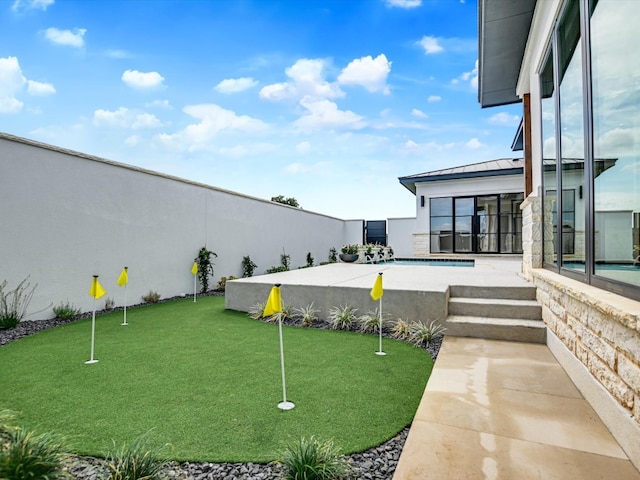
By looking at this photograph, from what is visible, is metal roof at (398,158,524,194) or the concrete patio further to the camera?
metal roof at (398,158,524,194)

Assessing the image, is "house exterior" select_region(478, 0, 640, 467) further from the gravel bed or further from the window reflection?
the gravel bed

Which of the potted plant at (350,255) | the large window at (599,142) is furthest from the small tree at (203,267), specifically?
the large window at (599,142)

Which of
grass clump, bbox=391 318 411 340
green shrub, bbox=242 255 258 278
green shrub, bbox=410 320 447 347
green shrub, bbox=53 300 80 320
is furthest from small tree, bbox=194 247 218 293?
green shrub, bbox=410 320 447 347

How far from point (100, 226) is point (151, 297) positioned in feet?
6.33

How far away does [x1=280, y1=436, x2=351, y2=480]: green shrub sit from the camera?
1.76 metres

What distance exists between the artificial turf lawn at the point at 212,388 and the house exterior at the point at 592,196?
1329 mm

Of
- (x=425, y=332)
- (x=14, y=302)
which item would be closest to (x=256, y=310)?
(x=425, y=332)

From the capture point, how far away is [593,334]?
2455mm

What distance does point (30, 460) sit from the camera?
1635 millimetres

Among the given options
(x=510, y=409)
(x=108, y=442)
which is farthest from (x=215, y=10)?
(x=510, y=409)

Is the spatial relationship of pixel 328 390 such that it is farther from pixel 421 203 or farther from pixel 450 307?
pixel 421 203

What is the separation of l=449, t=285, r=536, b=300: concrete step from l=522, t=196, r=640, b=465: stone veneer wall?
1.27 metres

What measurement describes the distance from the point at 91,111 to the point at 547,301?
10670 mm

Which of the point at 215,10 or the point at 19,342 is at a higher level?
the point at 215,10
